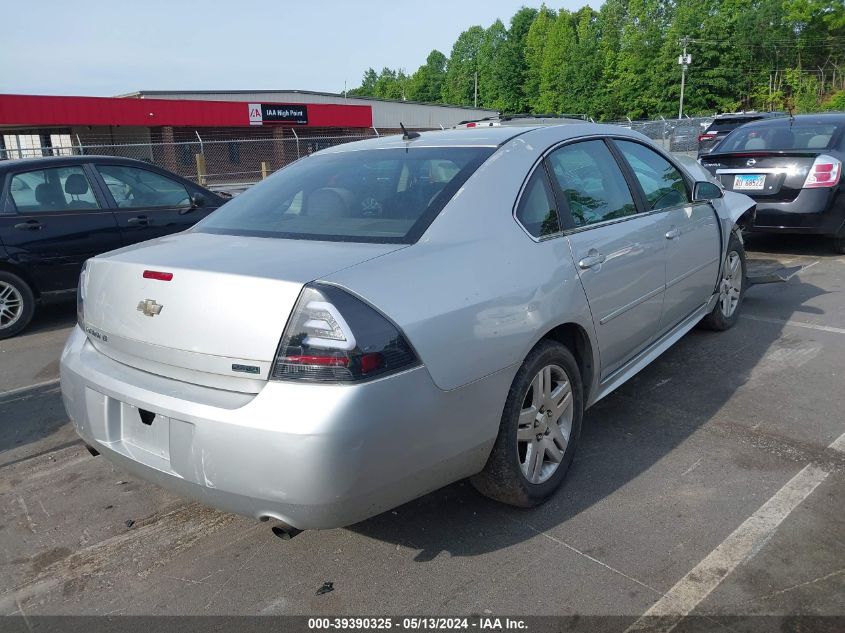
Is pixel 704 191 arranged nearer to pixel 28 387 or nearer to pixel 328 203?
pixel 328 203

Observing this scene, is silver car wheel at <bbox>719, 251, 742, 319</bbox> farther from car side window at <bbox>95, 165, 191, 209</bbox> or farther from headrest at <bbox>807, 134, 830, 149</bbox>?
car side window at <bbox>95, 165, 191, 209</bbox>

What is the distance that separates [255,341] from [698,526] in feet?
6.36

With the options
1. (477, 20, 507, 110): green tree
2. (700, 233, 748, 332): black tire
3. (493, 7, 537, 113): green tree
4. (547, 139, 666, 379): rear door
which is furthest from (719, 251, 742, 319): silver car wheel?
(493, 7, 537, 113): green tree

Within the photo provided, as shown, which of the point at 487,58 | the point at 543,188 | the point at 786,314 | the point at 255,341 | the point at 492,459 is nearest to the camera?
the point at 255,341

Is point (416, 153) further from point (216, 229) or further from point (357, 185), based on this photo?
point (216, 229)

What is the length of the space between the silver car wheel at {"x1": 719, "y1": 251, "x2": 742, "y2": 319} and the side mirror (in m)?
0.67

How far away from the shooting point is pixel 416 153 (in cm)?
338

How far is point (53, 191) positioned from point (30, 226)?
1.35ft

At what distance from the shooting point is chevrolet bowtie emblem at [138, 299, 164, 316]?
8.38 feet

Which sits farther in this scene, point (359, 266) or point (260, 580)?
point (260, 580)

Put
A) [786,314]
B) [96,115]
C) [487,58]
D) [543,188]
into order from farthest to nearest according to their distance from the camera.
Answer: [487,58] < [96,115] < [786,314] < [543,188]

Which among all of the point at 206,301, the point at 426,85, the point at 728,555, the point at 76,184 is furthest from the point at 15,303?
the point at 426,85

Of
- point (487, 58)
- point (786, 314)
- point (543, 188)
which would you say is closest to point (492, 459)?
point (543, 188)

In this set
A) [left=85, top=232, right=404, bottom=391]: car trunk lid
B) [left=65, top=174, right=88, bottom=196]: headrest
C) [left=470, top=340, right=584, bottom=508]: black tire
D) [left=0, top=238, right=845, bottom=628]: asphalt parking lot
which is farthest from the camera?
[left=65, top=174, right=88, bottom=196]: headrest
